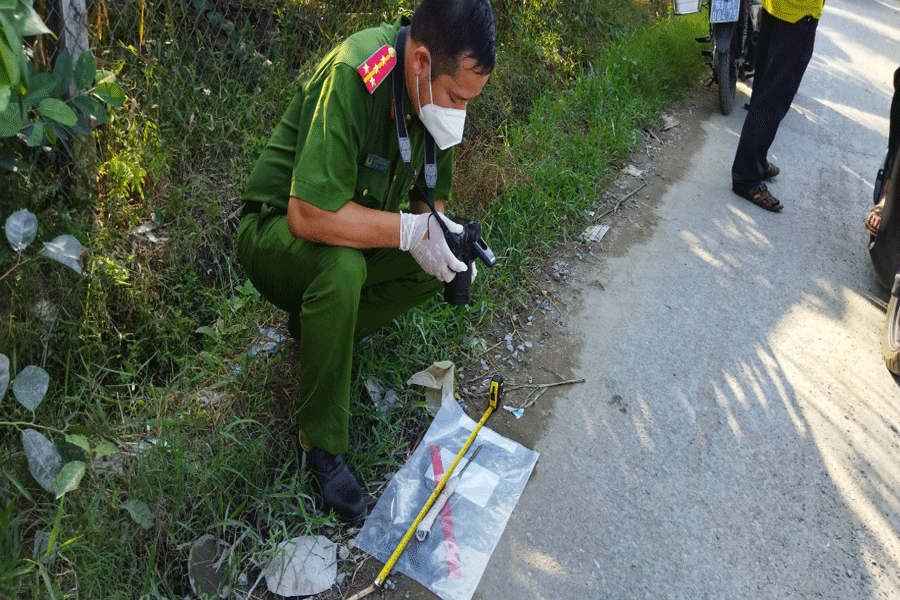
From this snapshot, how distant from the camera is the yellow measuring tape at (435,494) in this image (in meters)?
2.31

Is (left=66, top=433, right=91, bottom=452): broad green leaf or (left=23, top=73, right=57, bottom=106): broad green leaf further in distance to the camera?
(left=23, top=73, right=57, bottom=106): broad green leaf

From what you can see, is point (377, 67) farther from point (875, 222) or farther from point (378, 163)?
point (875, 222)

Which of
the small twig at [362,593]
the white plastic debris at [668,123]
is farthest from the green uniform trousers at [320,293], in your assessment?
the white plastic debris at [668,123]

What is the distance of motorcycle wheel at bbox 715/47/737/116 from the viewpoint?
17.0 ft

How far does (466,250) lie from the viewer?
2.56m

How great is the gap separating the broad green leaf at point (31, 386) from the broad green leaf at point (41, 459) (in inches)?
3.3

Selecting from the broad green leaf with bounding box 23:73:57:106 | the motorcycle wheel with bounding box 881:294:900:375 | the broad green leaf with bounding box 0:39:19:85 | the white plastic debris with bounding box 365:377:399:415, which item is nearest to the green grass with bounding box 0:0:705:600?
the white plastic debris with bounding box 365:377:399:415

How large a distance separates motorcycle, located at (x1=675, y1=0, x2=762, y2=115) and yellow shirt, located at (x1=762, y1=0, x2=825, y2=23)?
110cm

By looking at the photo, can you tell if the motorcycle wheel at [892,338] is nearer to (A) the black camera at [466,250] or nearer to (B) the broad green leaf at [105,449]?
(A) the black camera at [466,250]

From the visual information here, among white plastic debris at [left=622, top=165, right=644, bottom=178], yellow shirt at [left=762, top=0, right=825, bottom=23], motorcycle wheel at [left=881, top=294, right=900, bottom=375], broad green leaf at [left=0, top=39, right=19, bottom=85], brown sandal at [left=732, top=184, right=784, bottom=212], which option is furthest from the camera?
white plastic debris at [left=622, top=165, right=644, bottom=178]

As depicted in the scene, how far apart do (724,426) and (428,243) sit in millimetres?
1485

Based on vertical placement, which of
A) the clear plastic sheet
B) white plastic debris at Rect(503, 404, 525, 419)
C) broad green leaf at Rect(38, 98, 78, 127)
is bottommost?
the clear plastic sheet

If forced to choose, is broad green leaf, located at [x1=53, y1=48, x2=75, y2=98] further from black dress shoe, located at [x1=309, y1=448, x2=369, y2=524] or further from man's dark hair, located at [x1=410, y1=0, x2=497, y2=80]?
black dress shoe, located at [x1=309, y1=448, x2=369, y2=524]

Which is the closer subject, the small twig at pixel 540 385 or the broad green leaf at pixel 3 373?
the broad green leaf at pixel 3 373
